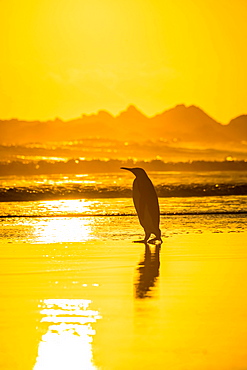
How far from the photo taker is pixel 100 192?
31.2 metres

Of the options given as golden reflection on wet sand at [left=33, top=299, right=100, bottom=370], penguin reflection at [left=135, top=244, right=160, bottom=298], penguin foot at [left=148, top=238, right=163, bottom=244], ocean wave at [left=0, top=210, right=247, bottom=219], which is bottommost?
golden reflection on wet sand at [left=33, top=299, right=100, bottom=370]

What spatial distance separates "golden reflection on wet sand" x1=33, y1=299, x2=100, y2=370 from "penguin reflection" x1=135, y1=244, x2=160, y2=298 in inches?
33.1

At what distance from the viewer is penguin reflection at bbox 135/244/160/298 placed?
859cm

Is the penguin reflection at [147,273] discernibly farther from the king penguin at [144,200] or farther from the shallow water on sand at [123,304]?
the king penguin at [144,200]

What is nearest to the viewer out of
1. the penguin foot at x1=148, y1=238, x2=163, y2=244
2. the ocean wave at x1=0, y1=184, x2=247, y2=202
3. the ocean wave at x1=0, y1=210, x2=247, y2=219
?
the penguin foot at x1=148, y1=238, x2=163, y2=244

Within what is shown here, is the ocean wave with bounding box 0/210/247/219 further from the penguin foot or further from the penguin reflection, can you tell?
the penguin reflection

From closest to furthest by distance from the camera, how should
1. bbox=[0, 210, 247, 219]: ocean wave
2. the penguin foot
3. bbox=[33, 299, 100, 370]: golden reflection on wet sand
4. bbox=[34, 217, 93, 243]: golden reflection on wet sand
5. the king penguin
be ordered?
1. bbox=[33, 299, 100, 370]: golden reflection on wet sand
2. the penguin foot
3. bbox=[34, 217, 93, 243]: golden reflection on wet sand
4. the king penguin
5. bbox=[0, 210, 247, 219]: ocean wave

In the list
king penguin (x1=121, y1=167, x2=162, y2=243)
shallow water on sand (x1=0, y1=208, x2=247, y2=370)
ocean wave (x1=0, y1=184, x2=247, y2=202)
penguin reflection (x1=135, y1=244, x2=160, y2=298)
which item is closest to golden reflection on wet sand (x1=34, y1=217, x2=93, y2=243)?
shallow water on sand (x1=0, y1=208, x2=247, y2=370)

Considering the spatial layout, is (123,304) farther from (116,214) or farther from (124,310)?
(116,214)

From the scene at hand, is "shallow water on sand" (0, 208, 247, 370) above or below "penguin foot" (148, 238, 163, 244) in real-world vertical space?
below

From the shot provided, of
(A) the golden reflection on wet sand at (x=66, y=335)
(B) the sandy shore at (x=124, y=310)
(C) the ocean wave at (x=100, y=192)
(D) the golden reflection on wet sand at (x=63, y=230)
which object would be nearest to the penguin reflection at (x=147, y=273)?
(B) the sandy shore at (x=124, y=310)

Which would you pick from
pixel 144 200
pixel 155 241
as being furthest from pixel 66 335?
pixel 144 200

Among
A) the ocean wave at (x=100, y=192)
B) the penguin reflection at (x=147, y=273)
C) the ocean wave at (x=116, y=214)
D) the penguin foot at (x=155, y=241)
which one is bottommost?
the penguin reflection at (x=147, y=273)

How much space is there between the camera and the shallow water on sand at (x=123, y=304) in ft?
19.2
